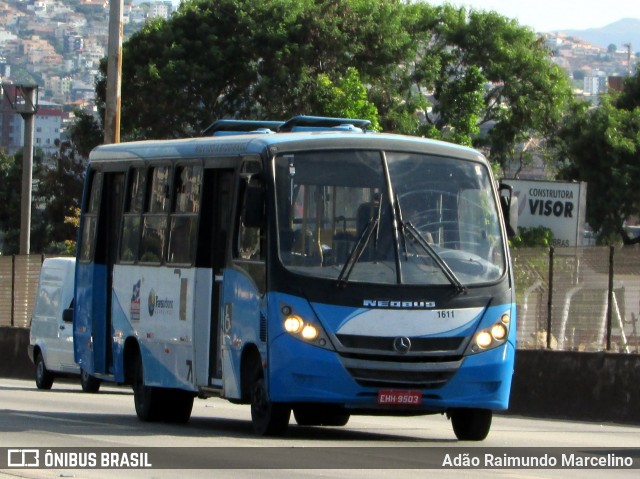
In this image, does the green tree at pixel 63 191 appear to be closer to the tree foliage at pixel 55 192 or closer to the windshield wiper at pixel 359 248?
the tree foliage at pixel 55 192

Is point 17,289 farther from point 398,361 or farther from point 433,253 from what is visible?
point 398,361

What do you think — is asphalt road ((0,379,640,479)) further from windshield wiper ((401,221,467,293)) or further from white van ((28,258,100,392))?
white van ((28,258,100,392))

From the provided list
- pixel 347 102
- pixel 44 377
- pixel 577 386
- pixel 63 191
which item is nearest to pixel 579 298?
pixel 577 386

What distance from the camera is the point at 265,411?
13664 millimetres

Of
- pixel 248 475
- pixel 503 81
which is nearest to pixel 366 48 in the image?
pixel 503 81

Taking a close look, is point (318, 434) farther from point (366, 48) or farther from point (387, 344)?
point (366, 48)

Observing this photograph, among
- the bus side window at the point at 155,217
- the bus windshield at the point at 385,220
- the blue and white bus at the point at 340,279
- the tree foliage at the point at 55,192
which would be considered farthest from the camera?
the tree foliage at the point at 55,192

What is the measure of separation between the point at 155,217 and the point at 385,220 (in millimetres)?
3465

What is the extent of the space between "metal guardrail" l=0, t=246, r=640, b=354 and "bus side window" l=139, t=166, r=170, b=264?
614 centimetres

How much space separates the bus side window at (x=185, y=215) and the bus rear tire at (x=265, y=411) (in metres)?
2.02

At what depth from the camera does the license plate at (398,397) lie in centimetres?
1321

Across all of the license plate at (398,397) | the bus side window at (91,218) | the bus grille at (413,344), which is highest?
the bus side window at (91,218)

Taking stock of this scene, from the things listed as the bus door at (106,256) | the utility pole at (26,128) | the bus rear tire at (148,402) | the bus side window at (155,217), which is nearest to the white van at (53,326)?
the utility pole at (26,128)

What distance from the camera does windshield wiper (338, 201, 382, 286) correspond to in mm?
13273
